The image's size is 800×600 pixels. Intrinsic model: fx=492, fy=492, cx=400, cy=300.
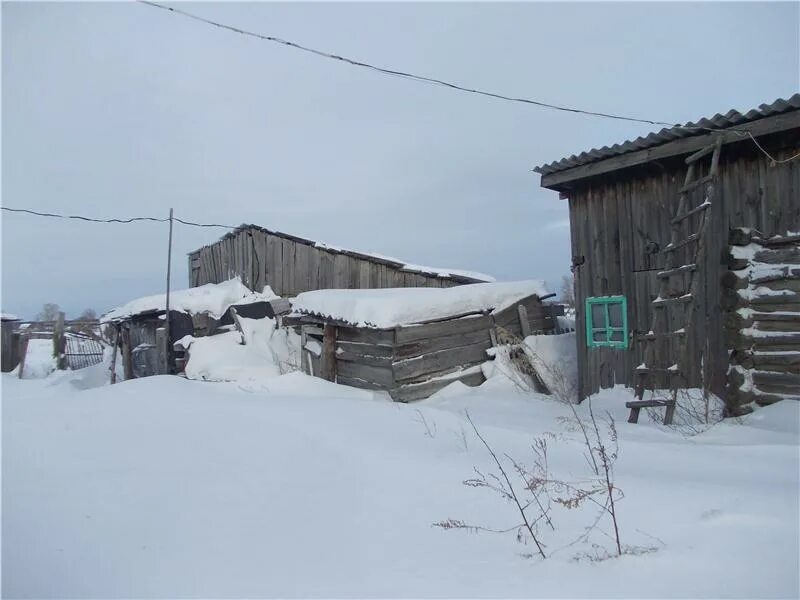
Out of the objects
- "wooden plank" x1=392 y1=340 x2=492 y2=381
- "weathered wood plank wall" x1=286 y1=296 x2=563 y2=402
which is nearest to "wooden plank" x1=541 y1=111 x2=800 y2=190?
"weathered wood plank wall" x1=286 y1=296 x2=563 y2=402

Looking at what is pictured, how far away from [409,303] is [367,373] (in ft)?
5.79

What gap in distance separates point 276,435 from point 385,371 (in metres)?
5.06

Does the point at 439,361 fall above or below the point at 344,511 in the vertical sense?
above

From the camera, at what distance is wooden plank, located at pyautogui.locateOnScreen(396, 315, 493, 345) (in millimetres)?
9867

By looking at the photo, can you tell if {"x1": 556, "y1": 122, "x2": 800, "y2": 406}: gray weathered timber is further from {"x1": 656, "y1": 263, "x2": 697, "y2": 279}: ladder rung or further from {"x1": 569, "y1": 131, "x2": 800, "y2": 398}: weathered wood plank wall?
{"x1": 656, "y1": 263, "x2": 697, "y2": 279}: ladder rung

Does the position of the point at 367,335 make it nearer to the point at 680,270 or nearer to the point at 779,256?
the point at 680,270

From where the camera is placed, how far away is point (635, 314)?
843 cm

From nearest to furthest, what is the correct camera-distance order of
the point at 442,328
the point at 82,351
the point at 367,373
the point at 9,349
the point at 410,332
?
the point at 410,332 < the point at 367,373 < the point at 442,328 < the point at 9,349 < the point at 82,351

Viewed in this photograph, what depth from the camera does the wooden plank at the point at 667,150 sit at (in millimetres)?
6410

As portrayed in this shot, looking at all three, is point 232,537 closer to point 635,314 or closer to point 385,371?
point 385,371

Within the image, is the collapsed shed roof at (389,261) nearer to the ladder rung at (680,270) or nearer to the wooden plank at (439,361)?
the wooden plank at (439,361)

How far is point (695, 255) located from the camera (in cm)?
625

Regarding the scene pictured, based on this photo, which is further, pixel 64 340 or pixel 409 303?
pixel 64 340

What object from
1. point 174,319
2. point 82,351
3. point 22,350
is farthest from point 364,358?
point 82,351
